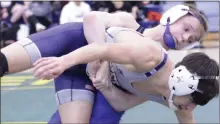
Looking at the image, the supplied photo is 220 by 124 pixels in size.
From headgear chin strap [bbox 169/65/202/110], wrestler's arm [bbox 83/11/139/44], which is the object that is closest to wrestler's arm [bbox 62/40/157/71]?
headgear chin strap [bbox 169/65/202/110]

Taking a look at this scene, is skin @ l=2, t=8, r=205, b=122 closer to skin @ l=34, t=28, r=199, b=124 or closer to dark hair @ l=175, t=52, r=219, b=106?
skin @ l=34, t=28, r=199, b=124

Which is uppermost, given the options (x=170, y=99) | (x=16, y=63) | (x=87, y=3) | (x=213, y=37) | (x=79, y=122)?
(x=16, y=63)

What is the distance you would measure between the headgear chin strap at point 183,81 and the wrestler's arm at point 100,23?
15.3 inches

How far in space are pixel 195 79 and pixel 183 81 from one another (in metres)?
0.06

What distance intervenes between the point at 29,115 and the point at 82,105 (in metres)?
2.37

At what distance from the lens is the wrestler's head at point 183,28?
2848mm

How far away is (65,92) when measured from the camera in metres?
3.13

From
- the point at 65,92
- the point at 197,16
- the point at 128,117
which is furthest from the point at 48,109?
the point at 197,16

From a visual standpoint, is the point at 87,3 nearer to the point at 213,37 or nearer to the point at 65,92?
the point at 213,37

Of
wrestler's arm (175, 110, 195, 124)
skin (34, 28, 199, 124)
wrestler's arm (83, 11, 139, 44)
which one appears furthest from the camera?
wrestler's arm (175, 110, 195, 124)

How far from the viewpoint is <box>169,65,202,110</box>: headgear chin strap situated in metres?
2.57

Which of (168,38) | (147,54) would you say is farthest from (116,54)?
(168,38)

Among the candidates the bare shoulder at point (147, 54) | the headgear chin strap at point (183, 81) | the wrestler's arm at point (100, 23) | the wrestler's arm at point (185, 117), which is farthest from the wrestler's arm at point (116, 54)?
the wrestler's arm at point (185, 117)

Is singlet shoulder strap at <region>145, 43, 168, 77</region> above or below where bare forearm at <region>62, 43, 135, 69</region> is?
below
